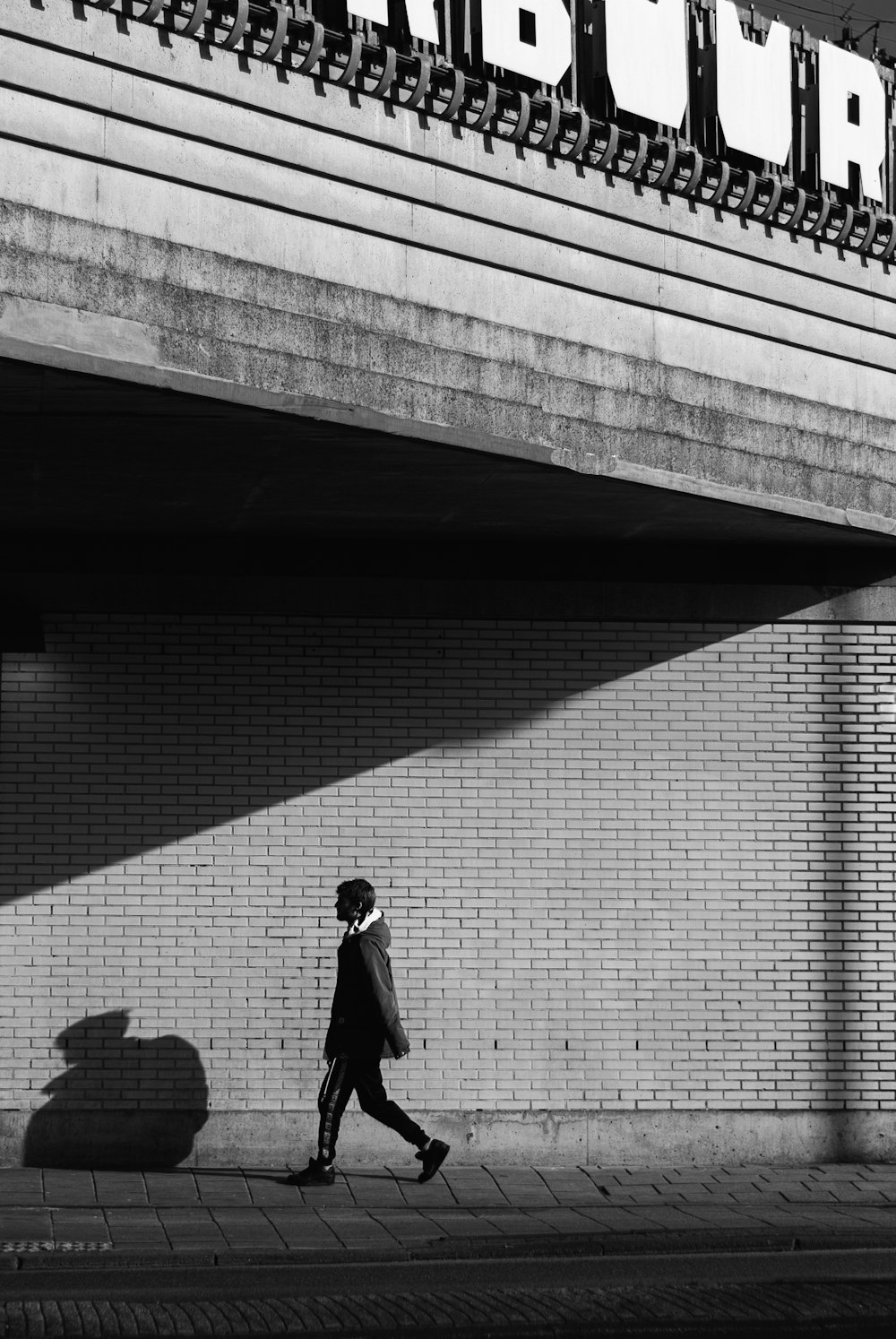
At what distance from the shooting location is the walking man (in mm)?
9961

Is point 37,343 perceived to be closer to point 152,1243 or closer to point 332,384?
point 332,384

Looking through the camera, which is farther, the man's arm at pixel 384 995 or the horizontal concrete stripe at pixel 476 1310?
the man's arm at pixel 384 995

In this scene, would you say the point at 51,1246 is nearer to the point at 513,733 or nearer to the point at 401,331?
the point at 513,733

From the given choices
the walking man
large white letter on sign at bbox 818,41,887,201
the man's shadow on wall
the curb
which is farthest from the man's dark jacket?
large white letter on sign at bbox 818,41,887,201

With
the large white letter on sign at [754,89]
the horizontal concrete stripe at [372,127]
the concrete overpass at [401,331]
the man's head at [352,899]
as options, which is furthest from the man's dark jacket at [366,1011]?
the large white letter on sign at [754,89]

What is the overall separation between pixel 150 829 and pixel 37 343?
490cm

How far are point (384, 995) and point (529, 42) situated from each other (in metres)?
5.63

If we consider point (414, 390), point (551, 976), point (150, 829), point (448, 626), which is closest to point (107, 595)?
point (150, 829)

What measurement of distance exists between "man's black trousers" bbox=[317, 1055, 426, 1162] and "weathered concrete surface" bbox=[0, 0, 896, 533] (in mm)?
3766

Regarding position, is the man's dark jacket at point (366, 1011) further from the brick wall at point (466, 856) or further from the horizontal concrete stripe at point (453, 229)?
the horizontal concrete stripe at point (453, 229)

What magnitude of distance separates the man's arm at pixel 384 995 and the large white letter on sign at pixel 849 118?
19.4 ft

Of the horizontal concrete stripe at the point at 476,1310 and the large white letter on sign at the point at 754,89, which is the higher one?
the large white letter on sign at the point at 754,89

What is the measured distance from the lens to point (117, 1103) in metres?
10.9

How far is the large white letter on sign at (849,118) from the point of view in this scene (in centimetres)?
1155
